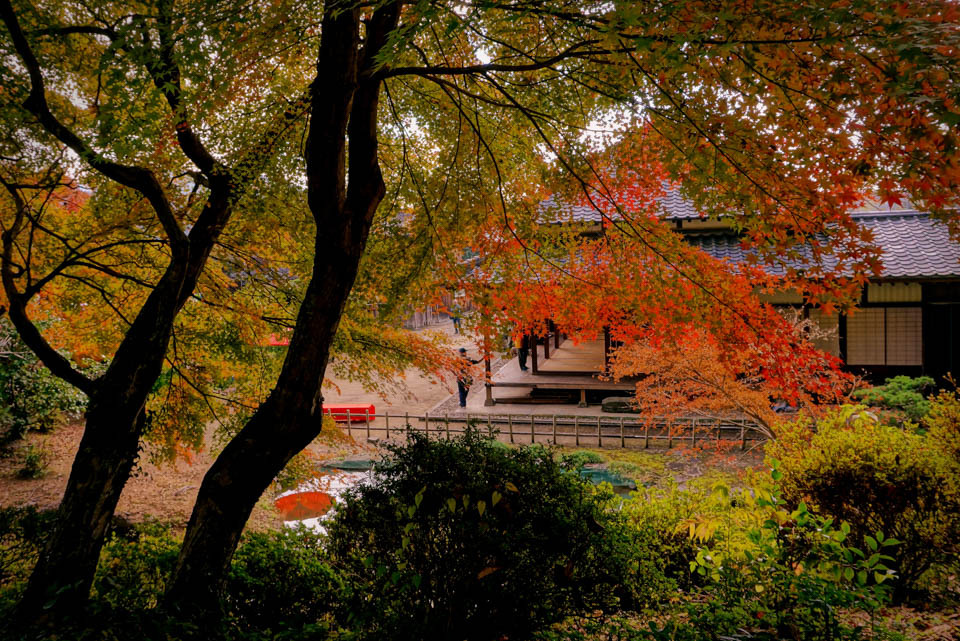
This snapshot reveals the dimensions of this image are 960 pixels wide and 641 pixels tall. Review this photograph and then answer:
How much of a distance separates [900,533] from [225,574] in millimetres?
5414

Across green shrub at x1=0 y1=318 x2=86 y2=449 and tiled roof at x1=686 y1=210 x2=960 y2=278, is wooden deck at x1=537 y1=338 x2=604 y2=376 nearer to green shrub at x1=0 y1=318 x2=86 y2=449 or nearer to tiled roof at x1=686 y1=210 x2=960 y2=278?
tiled roof at x1=686 y1=210 x2=960 y2=278

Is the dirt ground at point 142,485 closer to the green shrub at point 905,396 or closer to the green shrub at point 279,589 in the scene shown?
the green shrub at point 279,589

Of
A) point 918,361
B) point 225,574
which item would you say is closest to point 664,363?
point 918,361

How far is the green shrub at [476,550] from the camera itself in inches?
127

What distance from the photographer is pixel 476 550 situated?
10.6ft

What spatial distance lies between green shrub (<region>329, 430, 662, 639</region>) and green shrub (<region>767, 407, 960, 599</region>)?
2.19m

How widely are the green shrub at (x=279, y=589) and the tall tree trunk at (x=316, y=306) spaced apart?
35 cm

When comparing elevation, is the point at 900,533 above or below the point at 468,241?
below

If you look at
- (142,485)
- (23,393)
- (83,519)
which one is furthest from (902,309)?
(23,393)

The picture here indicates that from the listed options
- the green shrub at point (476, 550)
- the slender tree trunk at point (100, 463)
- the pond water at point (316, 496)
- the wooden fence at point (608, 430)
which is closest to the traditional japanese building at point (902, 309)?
the wooden fence at point (608, 430)

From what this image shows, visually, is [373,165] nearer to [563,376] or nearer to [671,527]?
[671,527]

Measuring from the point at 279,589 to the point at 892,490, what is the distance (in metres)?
5.01

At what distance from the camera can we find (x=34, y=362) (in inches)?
471

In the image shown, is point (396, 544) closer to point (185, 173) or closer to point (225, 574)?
point (225, 574)
